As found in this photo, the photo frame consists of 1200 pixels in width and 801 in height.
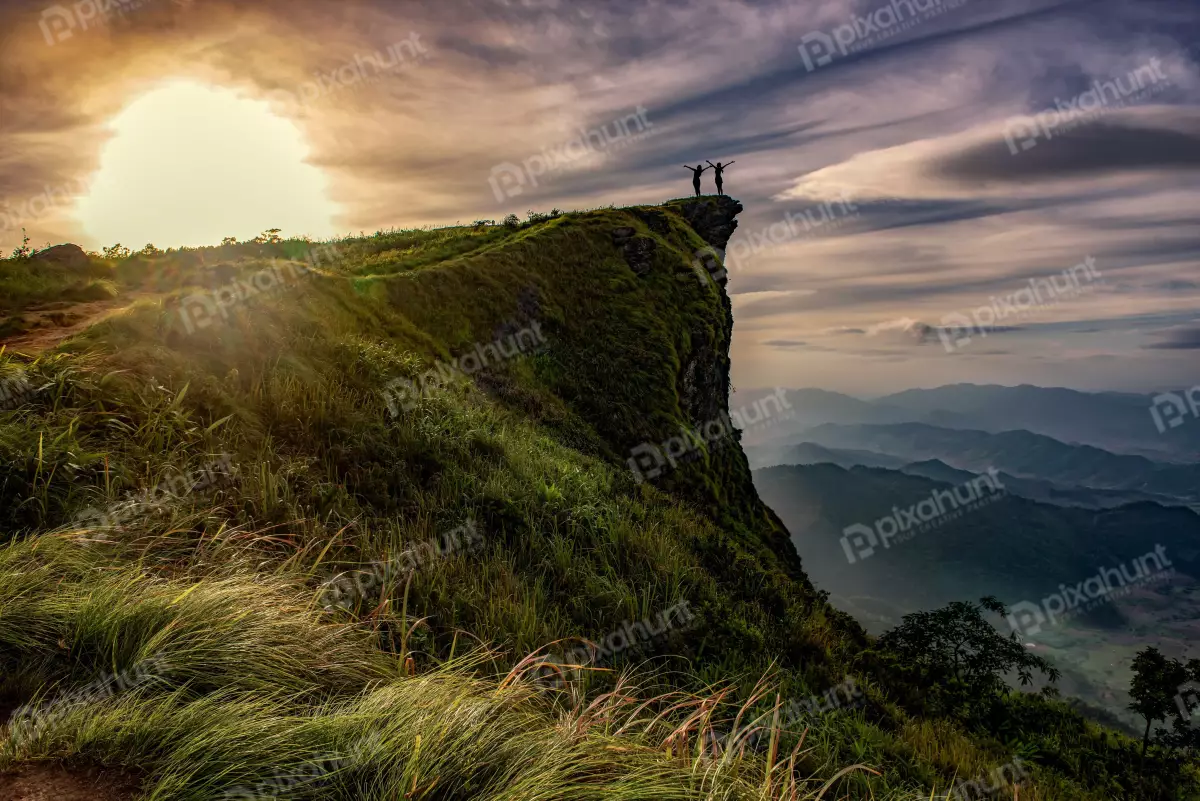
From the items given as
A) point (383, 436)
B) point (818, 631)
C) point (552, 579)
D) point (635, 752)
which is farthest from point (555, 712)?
point (818, 631)

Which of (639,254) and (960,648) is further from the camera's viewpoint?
(639,254)

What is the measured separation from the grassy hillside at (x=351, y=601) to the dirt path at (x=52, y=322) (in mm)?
1138

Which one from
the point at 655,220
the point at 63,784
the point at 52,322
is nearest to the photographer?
the point at 63,784

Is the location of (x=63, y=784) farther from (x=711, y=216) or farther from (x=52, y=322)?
(x=711, y=216)

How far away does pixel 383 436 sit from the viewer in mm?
6617

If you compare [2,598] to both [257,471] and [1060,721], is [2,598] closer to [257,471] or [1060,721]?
[257,471]

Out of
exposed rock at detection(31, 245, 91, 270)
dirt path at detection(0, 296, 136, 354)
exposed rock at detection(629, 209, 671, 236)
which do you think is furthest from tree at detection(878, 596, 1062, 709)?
exposed rock at detection(629, 209, 671, 236)

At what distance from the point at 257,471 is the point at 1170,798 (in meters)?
26.4

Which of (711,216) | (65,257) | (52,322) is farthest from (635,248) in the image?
(52,322)

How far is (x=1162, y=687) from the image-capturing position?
22.9 metres

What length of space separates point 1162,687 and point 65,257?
126 feet

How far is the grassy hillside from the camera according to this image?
7.95ft

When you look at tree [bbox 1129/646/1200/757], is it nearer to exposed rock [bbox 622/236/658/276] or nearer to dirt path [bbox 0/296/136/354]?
exposed rock [bbox 622/236/658/276]

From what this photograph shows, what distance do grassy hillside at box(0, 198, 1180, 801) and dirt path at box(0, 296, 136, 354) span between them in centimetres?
114
